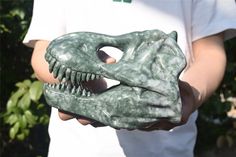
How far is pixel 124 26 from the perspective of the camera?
106 centimetres

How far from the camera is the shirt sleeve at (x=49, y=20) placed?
3.53 ft

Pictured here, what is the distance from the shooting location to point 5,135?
2205mm

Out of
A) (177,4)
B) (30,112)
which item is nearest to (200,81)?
(177,4)

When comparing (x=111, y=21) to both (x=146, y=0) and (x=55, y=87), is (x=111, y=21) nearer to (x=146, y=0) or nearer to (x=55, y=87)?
(x=146, y=0)

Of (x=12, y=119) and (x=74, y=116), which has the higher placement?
(x=74, y=116)

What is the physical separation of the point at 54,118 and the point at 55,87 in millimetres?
306

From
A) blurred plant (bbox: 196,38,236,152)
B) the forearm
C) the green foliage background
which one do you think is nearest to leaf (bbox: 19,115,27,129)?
the green foliage background

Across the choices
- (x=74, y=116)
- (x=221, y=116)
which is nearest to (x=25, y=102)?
(x=221, y=116)

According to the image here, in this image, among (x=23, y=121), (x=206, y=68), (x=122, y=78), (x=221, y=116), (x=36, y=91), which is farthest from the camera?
(x=221, y=116)

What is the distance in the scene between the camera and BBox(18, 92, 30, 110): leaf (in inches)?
71.7

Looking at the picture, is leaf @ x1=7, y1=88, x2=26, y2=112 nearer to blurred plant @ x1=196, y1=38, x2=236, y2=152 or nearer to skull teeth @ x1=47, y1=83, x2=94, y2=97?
blurred plant @ x1=196, y1=38, x2=236, y2=152

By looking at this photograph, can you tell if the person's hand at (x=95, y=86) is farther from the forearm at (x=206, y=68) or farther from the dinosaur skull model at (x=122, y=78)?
the forearm at (x=206, y=68)

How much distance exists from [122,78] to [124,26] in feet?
0.98

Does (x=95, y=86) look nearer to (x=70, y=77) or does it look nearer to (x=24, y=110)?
(x=70, y=77)
